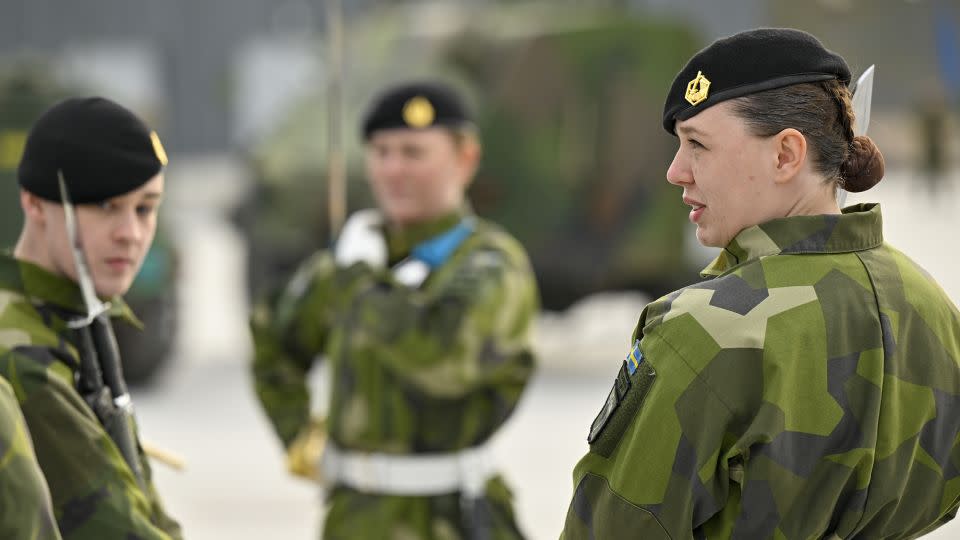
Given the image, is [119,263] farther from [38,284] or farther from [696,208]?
[696,208]

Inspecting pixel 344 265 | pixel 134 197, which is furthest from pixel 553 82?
pixel 134 197

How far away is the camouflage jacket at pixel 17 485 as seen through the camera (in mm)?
1865

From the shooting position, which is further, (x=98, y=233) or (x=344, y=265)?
(x=344, y=265)

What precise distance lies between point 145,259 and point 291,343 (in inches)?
219

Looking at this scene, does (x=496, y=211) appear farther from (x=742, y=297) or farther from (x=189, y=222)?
(x=189, y=222)

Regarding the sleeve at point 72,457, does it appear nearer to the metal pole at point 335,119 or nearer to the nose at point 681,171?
the nose at point 681,171

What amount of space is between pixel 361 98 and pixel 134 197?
8752mm

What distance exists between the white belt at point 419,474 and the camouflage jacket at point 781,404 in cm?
187

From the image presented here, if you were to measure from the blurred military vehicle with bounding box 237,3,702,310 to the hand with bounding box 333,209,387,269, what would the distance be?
6493mm

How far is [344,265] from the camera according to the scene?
165 inches

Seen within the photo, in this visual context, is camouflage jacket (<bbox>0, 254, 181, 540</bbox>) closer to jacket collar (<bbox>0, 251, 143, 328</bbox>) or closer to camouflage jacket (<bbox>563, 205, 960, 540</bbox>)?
jacket collar (<bbox>0, 251, 143, 328</bbox>)

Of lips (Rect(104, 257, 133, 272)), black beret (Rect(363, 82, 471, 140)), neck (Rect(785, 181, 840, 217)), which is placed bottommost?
black beret (Rect(363, 82, 471, 140))

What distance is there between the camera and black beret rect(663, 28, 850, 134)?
2162mm

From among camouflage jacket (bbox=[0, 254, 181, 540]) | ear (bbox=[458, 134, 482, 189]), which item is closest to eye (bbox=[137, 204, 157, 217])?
camouflage jacket (bbox=[0, 254, 181, 540])
